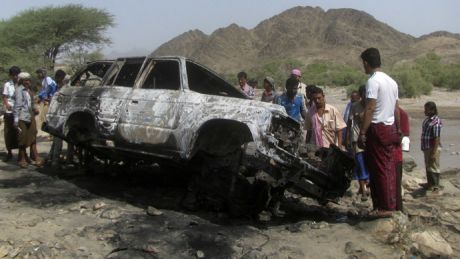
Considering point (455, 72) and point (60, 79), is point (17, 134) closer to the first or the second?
point (60, 79)

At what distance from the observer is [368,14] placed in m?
85.3

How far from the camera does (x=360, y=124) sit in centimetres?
733

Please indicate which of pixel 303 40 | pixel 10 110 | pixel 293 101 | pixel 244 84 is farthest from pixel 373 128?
pixel 303 40

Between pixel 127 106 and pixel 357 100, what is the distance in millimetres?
3348

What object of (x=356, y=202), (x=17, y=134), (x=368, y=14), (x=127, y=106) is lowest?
A: (x=356, y=202)

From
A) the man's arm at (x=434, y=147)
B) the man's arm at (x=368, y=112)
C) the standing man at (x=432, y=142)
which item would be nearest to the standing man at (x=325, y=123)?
the man's arm at (x=368, y=112)

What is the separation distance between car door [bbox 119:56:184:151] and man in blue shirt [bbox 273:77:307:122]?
1.59 metres

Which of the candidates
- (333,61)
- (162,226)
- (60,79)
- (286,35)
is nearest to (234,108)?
(162,226)

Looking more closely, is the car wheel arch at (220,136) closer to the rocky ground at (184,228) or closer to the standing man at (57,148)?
the rocky ground at (184,228)

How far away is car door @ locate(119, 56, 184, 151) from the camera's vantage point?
22.1 ft

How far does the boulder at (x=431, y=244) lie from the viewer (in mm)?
5551

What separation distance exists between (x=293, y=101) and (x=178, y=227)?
2.70 meters

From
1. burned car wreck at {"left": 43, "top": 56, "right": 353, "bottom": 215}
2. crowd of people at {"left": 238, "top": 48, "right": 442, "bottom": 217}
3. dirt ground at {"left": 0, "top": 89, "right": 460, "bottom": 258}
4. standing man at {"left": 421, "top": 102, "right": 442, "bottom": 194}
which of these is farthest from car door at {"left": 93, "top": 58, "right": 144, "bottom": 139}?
standing man at {"left": 421, "top": 102, "right": 442, "bottom": 194}

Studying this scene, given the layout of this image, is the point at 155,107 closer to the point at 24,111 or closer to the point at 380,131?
the point at 380,131
